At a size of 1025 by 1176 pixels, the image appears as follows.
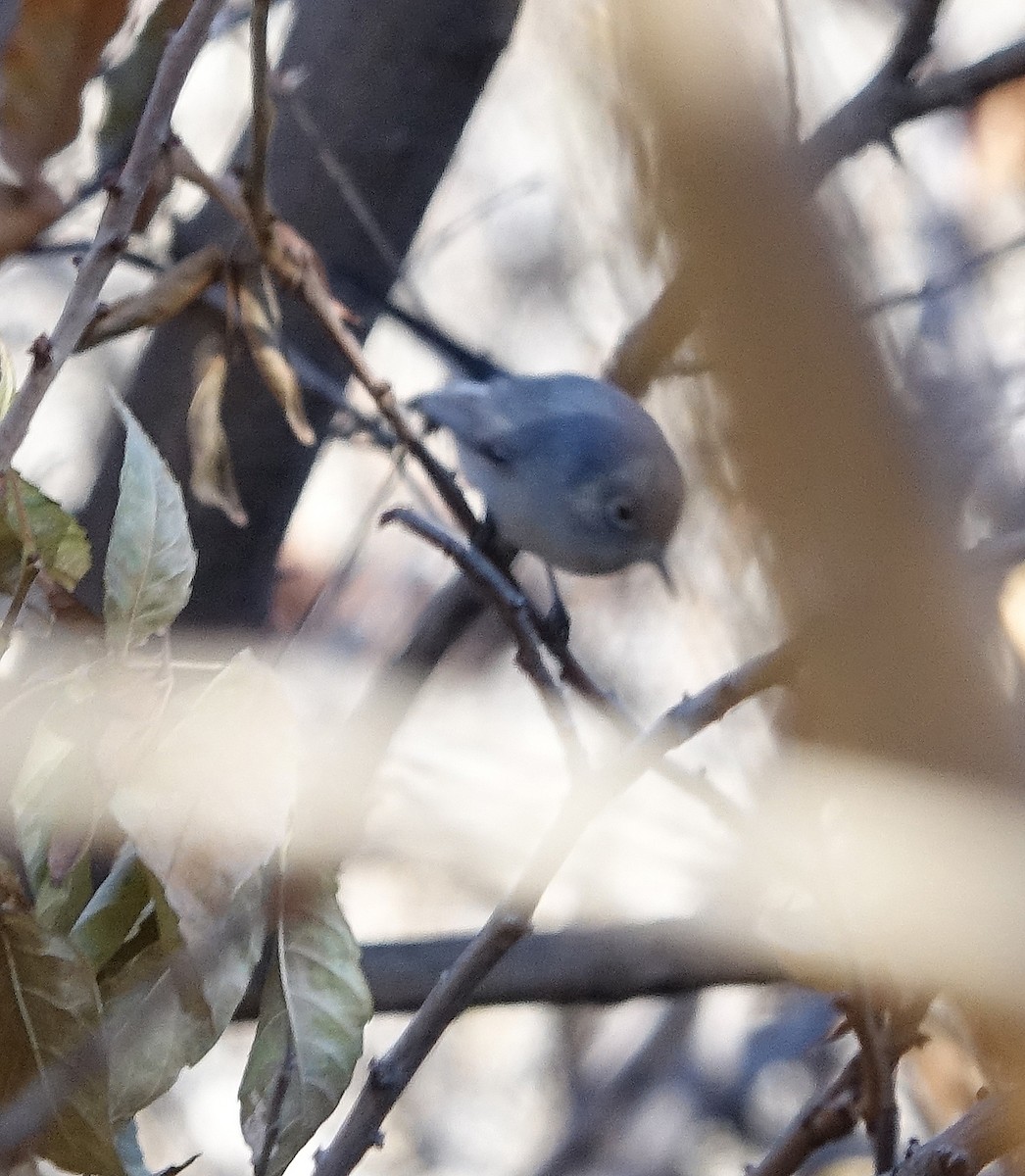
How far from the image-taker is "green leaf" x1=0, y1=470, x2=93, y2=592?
0.46m

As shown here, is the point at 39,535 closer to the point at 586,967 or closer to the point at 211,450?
the point at 211,450

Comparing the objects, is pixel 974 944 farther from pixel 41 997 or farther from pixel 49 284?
pixel 49 284

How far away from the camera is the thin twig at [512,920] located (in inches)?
18.5

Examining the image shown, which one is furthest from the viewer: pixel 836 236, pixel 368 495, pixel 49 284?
pixel 368 495

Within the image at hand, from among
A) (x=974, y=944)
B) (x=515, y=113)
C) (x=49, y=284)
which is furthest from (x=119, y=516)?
(x=515, y=113)

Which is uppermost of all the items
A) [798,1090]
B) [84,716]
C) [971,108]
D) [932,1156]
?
[971,108]

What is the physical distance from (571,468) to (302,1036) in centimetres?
78

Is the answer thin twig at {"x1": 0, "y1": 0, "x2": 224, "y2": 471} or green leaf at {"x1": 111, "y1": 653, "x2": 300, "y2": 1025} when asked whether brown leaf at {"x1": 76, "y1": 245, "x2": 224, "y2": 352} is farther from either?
green leaf at {"x1": 111, "y1": 653, "x2": 300, "y2": 1025}

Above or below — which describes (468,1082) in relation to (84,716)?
below

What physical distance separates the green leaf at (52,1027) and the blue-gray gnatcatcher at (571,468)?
0.78 metres

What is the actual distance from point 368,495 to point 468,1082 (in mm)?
655

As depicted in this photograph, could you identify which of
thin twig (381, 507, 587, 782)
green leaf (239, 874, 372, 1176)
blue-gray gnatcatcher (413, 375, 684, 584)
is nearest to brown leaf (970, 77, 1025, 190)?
blue-gray gnatcatcher (413, 375, 684, 584)

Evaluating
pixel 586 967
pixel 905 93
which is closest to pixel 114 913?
pixel 586 967

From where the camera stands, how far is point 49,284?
1419mm
